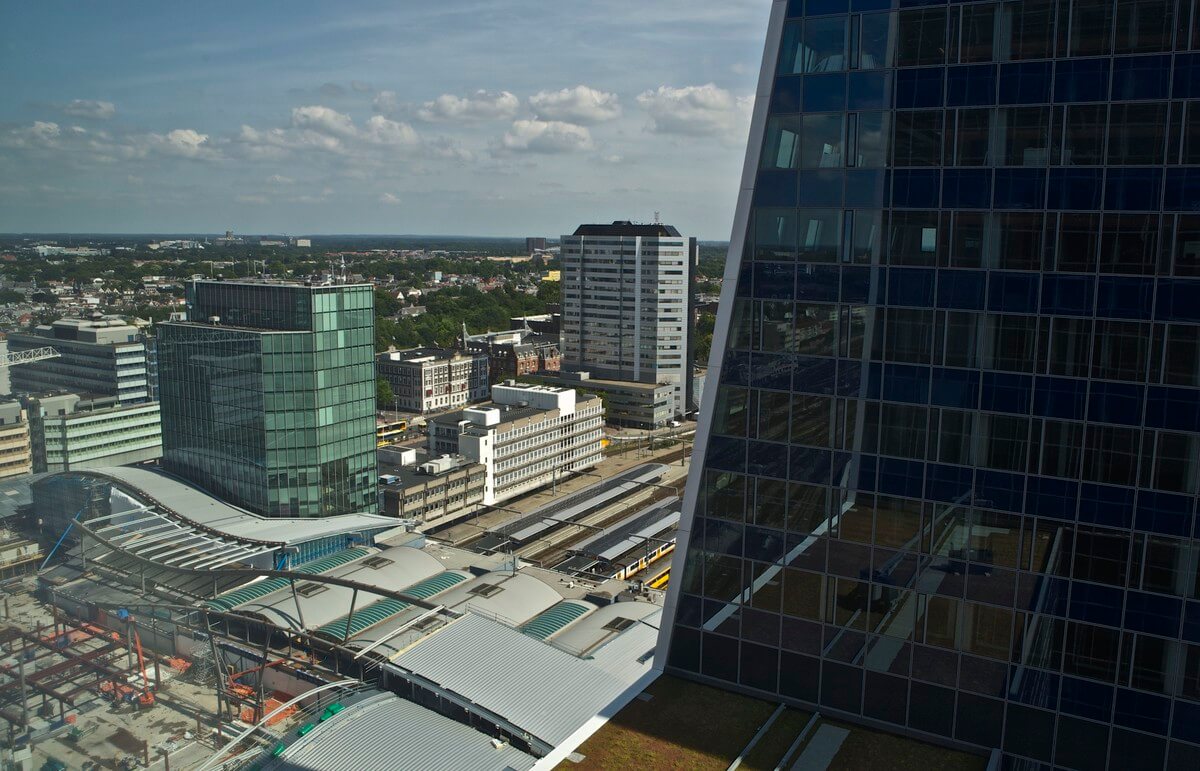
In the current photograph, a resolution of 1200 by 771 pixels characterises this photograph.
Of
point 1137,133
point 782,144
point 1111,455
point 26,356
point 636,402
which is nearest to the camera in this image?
point 1137,133

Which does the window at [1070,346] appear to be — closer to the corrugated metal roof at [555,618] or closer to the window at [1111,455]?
the window at [1111,455]

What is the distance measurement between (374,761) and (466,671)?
7.63 metres

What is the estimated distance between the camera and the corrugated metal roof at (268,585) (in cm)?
5106

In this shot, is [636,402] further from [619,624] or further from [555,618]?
[619,624]

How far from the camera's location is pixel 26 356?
36562mm

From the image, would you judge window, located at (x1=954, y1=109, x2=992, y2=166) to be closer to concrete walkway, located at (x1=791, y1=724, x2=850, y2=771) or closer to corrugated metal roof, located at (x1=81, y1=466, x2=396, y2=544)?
concrete walkway, located at (x1=791, y1=724, x2=850, y2=771)

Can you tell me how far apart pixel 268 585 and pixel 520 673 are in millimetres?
23910

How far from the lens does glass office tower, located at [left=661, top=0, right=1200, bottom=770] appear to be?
15148mm

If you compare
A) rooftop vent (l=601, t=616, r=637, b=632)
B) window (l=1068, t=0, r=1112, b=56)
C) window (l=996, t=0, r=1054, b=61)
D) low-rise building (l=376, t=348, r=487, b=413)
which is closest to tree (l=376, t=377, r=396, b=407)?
low-rise building (l=376, t=348, r=487, b=413)

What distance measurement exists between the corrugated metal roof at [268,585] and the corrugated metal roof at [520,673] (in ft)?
51.5

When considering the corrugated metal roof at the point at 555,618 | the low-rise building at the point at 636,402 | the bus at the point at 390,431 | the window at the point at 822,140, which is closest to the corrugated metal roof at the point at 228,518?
the corrugated metal roof at the point at 555,618

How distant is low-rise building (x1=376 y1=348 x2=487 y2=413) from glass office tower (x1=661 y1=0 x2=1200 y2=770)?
117230mm

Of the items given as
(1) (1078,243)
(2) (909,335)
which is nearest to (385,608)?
(2) (909,335)

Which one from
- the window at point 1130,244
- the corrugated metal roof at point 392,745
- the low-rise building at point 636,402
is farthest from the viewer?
the low-rise building at point 636,402
